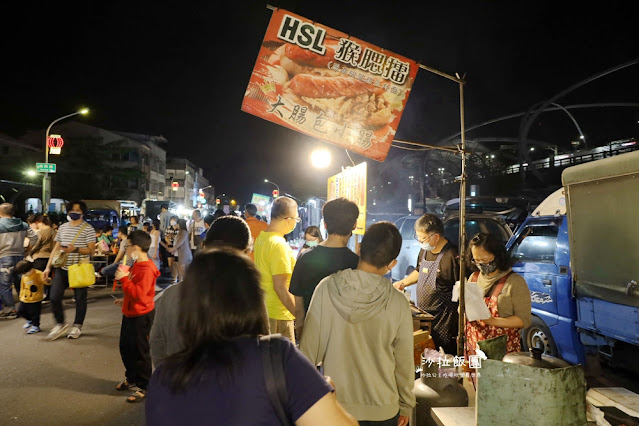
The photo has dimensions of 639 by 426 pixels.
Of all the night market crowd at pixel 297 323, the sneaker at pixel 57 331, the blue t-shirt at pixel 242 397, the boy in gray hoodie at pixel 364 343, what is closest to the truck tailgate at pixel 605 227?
the night market crowd at pixel 297 323

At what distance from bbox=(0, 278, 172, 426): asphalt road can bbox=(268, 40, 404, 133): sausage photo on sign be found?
3.88 meters

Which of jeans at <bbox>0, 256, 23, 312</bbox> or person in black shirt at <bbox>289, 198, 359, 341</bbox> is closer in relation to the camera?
person in black shirt at <bbox>289, 198, 359, 341</bbox>

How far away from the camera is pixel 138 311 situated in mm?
4812

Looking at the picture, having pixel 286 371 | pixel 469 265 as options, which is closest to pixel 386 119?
pixel 469 265

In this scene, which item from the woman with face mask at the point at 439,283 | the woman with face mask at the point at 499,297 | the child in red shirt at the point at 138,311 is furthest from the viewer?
the child in red shirt at the point at 138,311

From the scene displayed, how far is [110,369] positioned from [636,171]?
6711 mm

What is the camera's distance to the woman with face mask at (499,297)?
3756 millimetres

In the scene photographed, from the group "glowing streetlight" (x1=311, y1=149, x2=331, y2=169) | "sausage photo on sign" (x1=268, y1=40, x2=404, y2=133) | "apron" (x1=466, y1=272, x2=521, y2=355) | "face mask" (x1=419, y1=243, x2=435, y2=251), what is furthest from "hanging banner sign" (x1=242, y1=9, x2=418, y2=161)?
"glowing streetlight" (x1=311, y1=149, x2=331, y2=169)

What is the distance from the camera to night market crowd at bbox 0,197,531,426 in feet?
4.37

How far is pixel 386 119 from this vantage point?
15.8ft

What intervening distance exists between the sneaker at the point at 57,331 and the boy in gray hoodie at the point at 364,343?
6266 mm

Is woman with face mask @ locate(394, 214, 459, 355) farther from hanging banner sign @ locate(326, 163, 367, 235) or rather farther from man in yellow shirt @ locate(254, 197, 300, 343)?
man in yellow shirt @ locate(254, 197, 300, 343)

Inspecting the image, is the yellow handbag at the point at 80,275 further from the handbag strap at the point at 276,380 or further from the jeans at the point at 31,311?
the handbag strap at the point at 276,380

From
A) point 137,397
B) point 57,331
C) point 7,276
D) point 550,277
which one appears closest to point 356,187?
point 550,277
